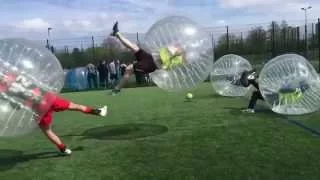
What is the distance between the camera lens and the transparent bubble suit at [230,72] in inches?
551

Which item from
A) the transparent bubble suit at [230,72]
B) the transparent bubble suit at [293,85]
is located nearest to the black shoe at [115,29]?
the transparent bubble suit at [293,85]

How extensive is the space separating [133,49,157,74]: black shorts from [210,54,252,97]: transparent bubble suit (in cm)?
495

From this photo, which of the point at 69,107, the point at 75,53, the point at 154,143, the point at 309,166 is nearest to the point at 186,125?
the point at 154,143

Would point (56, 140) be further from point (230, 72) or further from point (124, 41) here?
point (230, 72)

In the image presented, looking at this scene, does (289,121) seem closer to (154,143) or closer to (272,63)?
(272,63)

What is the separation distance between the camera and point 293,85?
1039 centimetres

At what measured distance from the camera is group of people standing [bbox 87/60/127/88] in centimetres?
2878

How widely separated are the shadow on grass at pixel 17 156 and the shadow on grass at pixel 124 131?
109 cm

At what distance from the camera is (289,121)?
33.9 feet

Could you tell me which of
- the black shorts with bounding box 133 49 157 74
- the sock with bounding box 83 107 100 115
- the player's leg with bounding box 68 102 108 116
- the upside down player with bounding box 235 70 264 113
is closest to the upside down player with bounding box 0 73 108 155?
the player's leg with bounding box 68 102 108 116

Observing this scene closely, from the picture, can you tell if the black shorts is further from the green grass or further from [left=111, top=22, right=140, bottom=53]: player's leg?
the green grass

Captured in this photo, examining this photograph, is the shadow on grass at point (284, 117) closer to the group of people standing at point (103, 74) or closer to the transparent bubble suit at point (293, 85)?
the transparent bubble suit at point (293, 85)

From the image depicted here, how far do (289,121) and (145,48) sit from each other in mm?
3240

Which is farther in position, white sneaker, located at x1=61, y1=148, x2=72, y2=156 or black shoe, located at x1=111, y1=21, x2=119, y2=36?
black shoe, located at x1=111, y1=21, x2=119, y2=36
